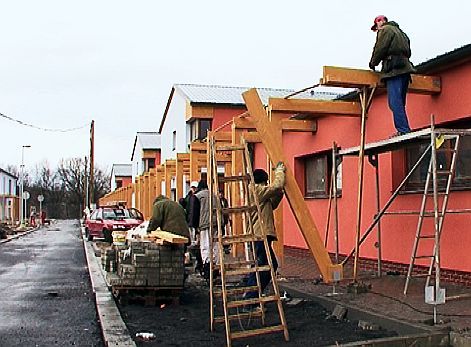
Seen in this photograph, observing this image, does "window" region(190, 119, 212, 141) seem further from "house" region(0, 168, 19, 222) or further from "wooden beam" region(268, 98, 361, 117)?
"house" region(0, 168, 19, 222)

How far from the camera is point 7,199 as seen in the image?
222 ft

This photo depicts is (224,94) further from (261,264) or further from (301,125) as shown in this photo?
(261,264)

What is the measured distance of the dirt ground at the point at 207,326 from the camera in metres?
6.95

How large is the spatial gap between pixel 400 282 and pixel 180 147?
24.9 metres

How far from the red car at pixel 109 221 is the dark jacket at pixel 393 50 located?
18.6 metres

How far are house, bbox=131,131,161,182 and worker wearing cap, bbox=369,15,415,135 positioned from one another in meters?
38.4

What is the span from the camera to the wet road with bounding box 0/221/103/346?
26.1ft

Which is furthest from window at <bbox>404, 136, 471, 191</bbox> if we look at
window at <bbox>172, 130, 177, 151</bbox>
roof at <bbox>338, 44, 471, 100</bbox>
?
window at <bbox>172, 130, 177, 151</bbox>

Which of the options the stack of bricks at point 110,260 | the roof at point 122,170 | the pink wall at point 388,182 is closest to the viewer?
the pink wall at point 388,182

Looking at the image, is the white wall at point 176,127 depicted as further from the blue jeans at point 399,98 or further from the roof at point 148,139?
the blue jeans at point 399,98

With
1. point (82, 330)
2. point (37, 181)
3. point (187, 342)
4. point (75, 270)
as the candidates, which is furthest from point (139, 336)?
point (37, 181)

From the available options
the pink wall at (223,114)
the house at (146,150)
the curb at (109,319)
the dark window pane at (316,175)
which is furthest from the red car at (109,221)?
the house at (146,150)

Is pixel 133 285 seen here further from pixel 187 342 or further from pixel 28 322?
pixel 187 342

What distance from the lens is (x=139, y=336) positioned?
746 centimetres
